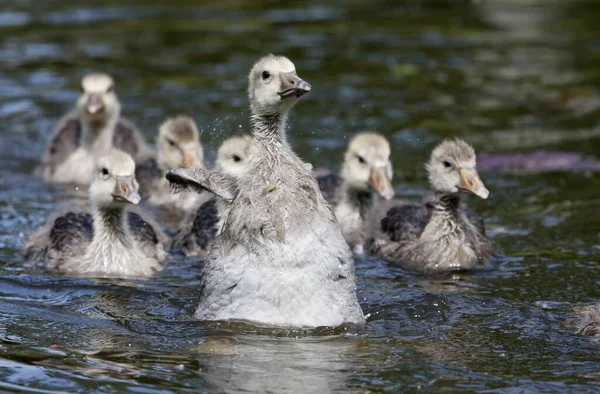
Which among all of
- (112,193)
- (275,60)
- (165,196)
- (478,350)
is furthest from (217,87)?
(478,350)

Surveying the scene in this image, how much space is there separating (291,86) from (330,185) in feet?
14.4

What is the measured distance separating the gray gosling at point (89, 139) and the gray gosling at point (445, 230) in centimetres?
412

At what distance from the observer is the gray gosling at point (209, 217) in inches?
421

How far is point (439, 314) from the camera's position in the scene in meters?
8.78

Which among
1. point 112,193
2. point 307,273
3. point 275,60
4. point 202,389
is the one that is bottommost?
point 202,389

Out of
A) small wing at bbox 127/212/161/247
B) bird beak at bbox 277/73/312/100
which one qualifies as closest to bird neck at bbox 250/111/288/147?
bird beak at bbox 277/73/312/100

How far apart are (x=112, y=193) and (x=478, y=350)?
3821mm

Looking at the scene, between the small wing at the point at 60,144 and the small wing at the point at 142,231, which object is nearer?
the small wing at the point at 142,231

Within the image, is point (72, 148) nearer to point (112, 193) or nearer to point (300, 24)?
point (112, 193)

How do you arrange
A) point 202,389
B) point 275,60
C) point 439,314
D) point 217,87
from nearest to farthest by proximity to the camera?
point 202,389, point 275,60, point 439,314, point 217,87

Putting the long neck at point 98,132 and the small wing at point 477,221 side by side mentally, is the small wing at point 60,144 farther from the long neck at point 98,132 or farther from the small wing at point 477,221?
the small wing at point 477,221

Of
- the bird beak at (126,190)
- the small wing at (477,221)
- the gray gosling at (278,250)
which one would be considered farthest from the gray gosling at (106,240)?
the small wing at (477,221)

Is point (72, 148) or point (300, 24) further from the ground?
point (300, 24)

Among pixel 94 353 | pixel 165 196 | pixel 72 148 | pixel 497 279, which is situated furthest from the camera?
pixel 72 148
